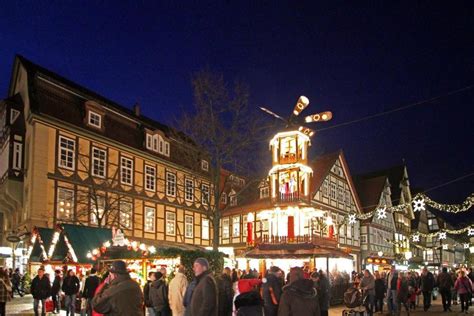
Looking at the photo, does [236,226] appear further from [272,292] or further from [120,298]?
[120,298]

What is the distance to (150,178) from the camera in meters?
39.6

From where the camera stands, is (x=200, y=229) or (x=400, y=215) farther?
(x=400, y=215)

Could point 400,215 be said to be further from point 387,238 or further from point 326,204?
point 326,204

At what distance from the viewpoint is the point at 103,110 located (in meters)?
35.6

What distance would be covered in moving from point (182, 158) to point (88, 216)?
37.8 ft

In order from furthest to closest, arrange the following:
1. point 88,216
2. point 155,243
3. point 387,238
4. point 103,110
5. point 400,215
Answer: point 400,215, point 387,238, point 155,243, point 103,110, point 88,216

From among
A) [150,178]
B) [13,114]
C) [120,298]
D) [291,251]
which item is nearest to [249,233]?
[291,251]

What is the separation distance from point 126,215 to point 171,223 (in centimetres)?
530

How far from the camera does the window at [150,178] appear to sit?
39.2 meters

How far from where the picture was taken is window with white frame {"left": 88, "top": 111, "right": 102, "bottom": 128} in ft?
113

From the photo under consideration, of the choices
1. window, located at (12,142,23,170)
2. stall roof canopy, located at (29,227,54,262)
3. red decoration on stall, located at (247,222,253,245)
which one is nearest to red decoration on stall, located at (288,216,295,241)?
red decoration on stall, located at (247,222,253,245)

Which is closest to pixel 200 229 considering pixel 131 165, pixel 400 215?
pixel 131 165

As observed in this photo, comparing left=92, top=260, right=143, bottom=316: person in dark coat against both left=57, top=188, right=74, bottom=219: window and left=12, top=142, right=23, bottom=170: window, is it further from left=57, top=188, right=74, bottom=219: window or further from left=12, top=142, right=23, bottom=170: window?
left=12, top=142, right=23, bottom=170: window

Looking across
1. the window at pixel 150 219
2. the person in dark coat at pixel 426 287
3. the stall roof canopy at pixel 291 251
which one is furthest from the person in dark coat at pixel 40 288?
the window at pixel 150 219
